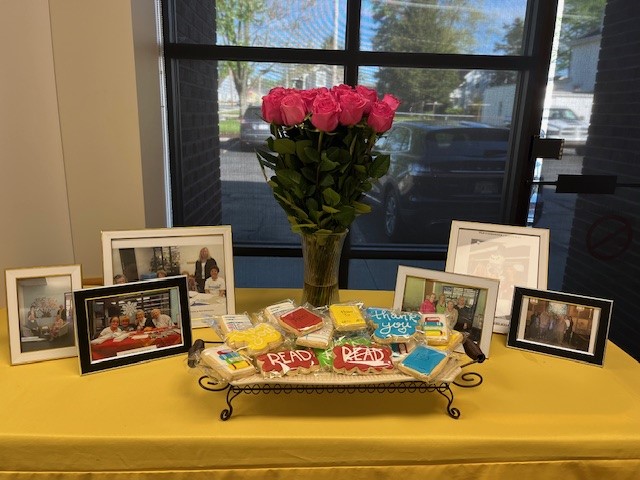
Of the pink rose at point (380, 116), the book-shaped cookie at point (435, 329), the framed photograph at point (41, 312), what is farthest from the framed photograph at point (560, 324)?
the framed photograph at point (41, 312)

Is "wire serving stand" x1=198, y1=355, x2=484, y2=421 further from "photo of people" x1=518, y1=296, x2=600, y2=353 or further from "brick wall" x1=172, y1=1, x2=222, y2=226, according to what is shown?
"brick wall" x1=172, y1=1, x2=222, y2=226

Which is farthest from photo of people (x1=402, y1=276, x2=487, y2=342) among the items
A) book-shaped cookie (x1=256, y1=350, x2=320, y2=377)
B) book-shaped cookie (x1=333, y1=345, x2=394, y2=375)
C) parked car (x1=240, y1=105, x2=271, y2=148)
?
parked car (x1=240, y1=105, x2=271, y2=148)

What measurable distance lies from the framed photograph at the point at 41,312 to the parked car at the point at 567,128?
5.62 feet

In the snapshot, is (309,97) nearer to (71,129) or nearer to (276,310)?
(276,310)

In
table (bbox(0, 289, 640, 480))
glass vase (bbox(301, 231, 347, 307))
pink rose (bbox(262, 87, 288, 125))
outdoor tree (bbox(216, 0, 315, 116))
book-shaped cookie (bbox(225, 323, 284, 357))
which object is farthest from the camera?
outdoor tree (bbox(216, 0, 315, 116))

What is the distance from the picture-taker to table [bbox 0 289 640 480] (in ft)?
2.69

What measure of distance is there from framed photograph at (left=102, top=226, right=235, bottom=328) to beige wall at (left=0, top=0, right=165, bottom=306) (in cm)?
32

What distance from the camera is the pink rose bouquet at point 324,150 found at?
1006 mm

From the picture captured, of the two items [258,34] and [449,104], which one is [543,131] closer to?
[449,104]

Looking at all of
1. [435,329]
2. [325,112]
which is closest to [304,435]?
[435,329]

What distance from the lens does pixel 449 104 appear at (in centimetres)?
189

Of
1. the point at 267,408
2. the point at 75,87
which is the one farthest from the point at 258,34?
the point at 267,408

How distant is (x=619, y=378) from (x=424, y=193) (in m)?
1.09

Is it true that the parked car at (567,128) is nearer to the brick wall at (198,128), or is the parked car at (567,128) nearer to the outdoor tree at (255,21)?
the outdoor tree at (255,21)
